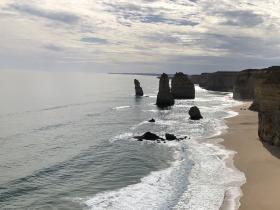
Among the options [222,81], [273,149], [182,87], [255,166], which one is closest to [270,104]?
[273,149]

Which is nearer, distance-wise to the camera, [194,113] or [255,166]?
[255,166]

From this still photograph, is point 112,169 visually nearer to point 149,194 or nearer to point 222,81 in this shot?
point 149,194

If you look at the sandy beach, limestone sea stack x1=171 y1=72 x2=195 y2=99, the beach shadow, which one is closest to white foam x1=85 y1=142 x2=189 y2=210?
the sandy beach

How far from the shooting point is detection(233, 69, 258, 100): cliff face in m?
104

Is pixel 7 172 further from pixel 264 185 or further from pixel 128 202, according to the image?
pixel 264 185

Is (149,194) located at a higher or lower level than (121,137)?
lower

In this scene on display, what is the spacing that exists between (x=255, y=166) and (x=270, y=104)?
343 inches

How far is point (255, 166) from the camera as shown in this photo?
3166 centimetres

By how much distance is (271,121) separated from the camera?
37.6 m

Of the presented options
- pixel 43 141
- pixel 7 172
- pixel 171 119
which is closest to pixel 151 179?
pixel 7 172

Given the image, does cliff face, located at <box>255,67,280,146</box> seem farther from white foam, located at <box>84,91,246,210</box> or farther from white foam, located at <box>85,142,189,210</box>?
white foam, located at <box>85,142,189,210</box>

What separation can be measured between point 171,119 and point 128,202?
4348 cm

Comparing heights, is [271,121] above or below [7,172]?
above

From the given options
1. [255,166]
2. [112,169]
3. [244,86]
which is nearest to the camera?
[255,166]
